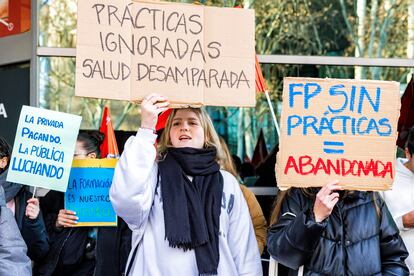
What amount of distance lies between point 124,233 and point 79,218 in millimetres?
270

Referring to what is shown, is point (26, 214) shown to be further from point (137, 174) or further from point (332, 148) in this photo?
point (332, 148)

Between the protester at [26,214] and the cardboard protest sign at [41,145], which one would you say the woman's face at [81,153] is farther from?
the protester at [26,214]

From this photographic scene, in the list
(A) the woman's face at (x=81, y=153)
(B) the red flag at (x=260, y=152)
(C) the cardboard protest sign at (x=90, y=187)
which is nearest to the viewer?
(C) the cardboard protest sign at (x=90, y=187)

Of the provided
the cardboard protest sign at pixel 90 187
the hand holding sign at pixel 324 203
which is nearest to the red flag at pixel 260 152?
the cardboard protest sign at pixel 90 187

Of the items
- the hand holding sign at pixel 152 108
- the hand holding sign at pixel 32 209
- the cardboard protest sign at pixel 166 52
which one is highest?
the cardboard protest sign at pixel 166 52

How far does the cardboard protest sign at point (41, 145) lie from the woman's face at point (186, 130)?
781mm

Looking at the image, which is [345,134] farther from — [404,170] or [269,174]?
[269,174]

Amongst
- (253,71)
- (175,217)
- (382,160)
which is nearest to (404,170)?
(382,160)

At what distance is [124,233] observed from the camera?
15.2ft

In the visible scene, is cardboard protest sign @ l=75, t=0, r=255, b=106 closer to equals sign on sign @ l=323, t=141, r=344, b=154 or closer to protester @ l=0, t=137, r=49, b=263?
equals sign on sign @ l=323, t=141, r=344, b=154

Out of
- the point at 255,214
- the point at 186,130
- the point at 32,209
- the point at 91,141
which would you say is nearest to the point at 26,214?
the point at 32,209

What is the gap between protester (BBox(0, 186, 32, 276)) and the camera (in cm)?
385

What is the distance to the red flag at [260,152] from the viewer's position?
715cm

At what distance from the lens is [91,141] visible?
5.01m
